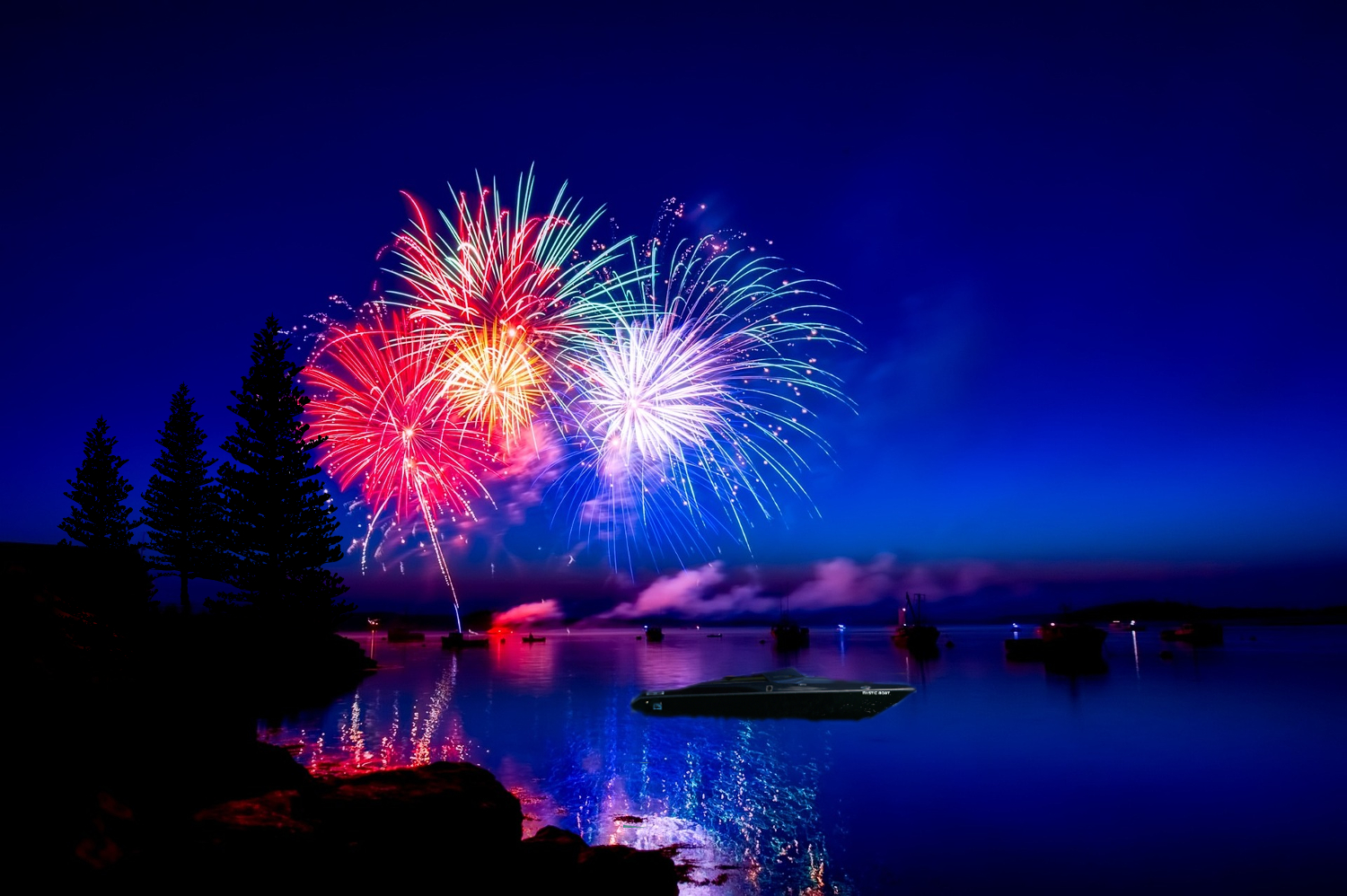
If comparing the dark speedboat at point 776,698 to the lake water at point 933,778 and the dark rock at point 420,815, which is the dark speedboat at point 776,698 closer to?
the lake water at point 933,778

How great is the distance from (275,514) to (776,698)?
1485 inches

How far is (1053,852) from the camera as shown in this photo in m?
22.9

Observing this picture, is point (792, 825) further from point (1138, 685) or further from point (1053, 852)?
point (1138, 685)

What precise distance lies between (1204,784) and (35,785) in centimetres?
4059

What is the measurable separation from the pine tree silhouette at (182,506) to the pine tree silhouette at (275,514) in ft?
10.4

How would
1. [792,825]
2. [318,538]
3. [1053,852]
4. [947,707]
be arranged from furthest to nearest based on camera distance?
[947,707] → [318,538] → [792,825] → [1053,852]

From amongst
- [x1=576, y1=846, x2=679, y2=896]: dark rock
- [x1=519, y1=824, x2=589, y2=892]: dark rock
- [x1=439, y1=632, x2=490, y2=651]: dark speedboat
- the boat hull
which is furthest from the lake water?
[x1=439, y1=632, x2=490, y2=651]: dark speedboat

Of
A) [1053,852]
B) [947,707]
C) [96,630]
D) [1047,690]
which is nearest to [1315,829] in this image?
[1053,852]

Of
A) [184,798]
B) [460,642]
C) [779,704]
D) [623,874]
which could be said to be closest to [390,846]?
[623,874]

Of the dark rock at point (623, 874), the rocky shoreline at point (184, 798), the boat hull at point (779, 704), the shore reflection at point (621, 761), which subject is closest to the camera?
the rocky shoreline at point (184, 798)

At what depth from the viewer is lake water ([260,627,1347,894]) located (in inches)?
839

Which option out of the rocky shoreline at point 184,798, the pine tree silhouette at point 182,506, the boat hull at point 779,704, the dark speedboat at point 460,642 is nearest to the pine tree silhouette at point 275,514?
the pine tree silhouette at point 182,506

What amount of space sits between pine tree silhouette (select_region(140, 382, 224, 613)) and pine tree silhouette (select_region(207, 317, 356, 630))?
317 cm

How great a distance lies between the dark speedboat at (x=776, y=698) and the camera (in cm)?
4906
